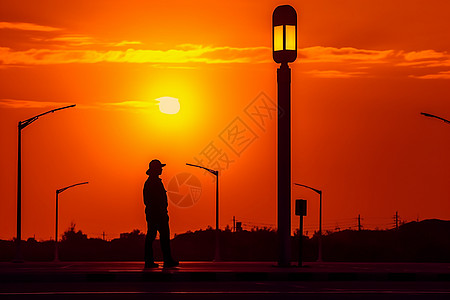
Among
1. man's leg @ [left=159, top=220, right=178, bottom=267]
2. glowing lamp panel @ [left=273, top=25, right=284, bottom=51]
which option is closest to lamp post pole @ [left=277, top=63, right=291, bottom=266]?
glowing lamp panel @ [left=273, top=25, right=284, bottom=51]

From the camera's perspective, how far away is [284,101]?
26.4 meters

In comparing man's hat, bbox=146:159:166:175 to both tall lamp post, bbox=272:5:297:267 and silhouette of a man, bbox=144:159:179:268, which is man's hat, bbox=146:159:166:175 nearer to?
silhouette of a man, bbox=144:159:179:268

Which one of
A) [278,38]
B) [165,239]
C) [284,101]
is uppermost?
[278,38]

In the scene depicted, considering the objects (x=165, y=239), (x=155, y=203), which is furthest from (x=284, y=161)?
(x=155, y=203)

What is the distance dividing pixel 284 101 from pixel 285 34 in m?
1.66

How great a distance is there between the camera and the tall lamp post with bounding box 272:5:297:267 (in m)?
26.2

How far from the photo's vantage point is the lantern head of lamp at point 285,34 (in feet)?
86.9

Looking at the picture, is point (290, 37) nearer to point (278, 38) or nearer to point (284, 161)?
point (278, 38)

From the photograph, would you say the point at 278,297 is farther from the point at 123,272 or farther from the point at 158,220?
the point at 158,220

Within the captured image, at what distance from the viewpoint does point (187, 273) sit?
21016mm

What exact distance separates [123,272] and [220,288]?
10.1 ft

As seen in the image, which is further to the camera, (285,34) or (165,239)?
(285,34)

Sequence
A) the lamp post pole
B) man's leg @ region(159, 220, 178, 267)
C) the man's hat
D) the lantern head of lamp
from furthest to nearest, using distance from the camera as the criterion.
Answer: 1. the lantern head of lamp
2. the lamp post pole
3. man's leg @ region(159, 220, 178, 267)
4. the man's hat

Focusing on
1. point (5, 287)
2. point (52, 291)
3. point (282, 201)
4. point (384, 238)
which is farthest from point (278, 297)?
point (384, 238)
